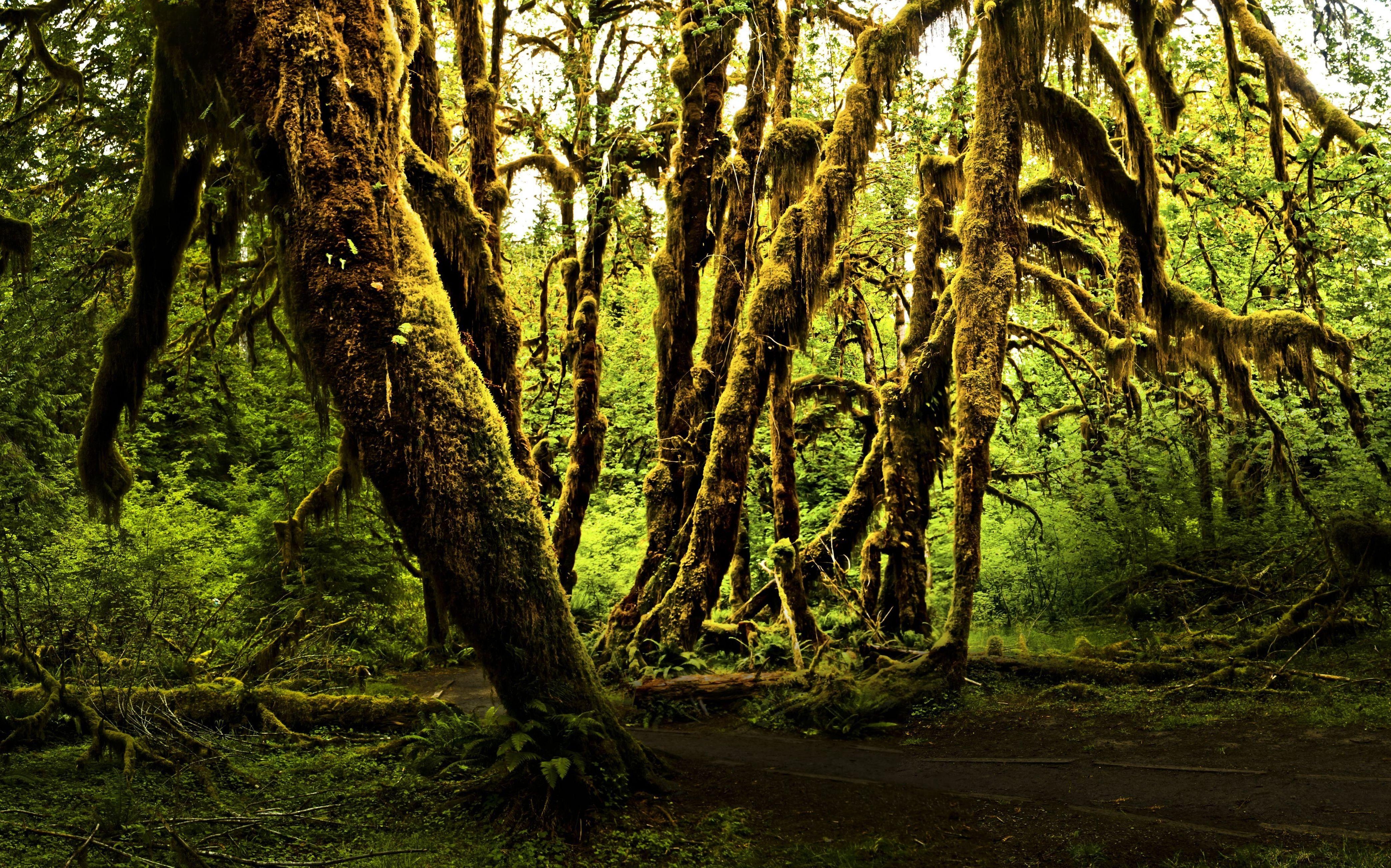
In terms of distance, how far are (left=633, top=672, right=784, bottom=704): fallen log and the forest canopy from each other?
99 millimetres

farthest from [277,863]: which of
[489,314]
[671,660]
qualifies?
[671,660]

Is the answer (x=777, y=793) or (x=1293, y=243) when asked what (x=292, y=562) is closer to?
(x=777, y=793)

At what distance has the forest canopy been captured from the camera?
5.57 m

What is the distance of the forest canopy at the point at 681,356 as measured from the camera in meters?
5.57

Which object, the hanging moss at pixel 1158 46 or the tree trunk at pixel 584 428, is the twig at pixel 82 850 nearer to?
the tree trunk at pixel 584 428

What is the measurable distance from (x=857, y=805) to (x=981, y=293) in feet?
19.4

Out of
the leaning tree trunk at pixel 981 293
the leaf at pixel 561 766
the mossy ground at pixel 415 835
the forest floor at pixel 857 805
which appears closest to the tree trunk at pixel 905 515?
the leaning tree trunk at pixel 981 293

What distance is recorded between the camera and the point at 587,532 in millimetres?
22859

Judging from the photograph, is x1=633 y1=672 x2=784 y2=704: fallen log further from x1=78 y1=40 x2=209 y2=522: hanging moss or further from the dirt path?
x1=78 y1=40 x2=209 y2=522: hanging moss

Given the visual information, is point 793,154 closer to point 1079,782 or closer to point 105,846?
point 1079,782

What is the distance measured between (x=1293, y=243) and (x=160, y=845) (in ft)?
39.8

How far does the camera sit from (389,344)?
5.29 meters

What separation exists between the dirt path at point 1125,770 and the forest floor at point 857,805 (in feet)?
0.08

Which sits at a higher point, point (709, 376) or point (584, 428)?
point (709, 376)
